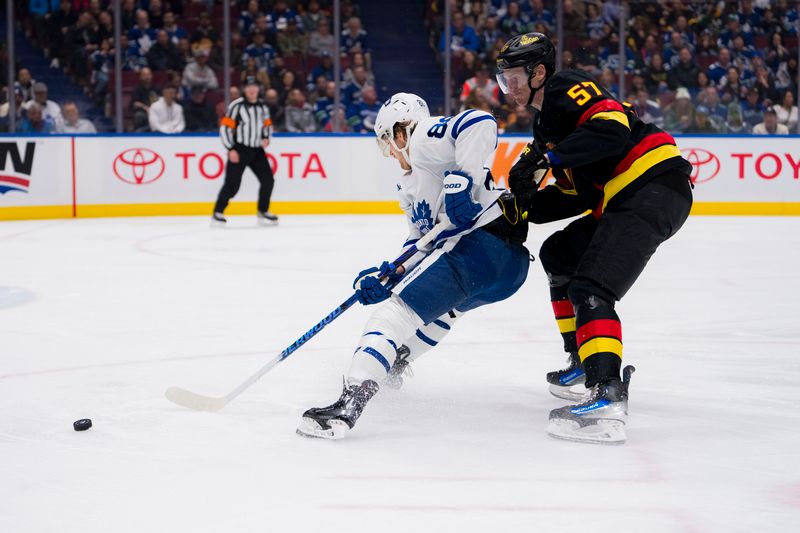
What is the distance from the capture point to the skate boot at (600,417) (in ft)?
9.31

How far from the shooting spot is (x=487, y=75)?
10.9m

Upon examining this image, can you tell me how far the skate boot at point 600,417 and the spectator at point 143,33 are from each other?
8.51 meters

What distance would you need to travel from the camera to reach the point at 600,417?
284cm

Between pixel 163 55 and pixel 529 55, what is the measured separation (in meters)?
8.14

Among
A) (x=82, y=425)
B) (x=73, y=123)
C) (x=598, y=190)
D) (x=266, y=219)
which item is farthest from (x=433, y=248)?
(x=73, y=123)

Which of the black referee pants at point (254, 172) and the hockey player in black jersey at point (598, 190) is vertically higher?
the hockey player in black jersey at point (598, 190)

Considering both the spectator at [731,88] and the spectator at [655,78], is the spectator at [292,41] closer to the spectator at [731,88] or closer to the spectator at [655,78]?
the spectator at [655,78]

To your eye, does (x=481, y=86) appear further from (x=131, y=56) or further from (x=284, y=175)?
(x=131, y=56)

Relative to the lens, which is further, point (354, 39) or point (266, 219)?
point (354, 39)

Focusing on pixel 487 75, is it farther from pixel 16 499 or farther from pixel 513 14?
pixel 16 499

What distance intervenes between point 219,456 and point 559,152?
1.16 m

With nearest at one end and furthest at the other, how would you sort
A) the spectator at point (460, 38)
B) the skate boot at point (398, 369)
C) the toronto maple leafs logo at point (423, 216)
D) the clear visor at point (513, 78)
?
the clear visor at point (513, 78), the toronto maple leafs logo at point (423, 216), the skate boot at point (398, 369), the spectator at point (460, 38)

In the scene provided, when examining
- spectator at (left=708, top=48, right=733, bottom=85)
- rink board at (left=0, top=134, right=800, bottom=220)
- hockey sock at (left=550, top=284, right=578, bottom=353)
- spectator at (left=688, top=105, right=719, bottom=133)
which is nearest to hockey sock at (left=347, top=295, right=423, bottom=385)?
hockey sock at (left=550, top=284, right=578, bottom=353)

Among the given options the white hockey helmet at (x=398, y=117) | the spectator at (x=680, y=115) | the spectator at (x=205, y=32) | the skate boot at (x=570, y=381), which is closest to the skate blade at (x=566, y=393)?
the skate boot at (x=570, y=381)
